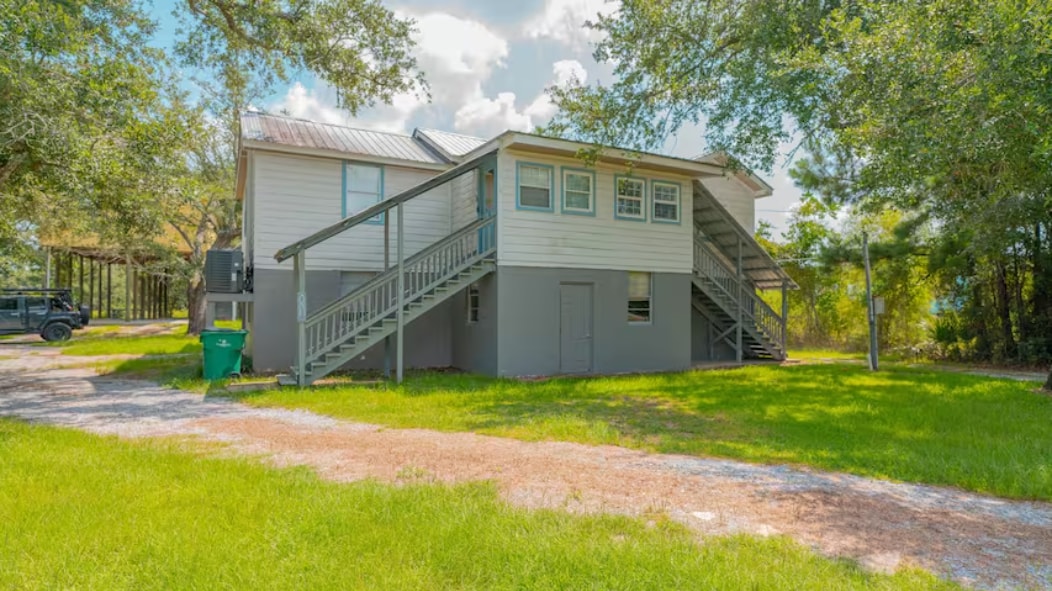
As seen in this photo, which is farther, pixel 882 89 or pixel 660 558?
pixel 882 89

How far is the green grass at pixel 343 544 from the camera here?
10.1ft

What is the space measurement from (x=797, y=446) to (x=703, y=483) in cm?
202

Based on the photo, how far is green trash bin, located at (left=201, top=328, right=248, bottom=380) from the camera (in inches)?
443

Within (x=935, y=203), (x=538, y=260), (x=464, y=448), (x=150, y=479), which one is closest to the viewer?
(x=150, y=479)

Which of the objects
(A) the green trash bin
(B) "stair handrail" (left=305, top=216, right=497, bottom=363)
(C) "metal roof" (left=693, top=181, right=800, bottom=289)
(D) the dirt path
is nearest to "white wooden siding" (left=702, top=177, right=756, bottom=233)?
(C) "metal roof" (left=693, top=181, right=800, bottom=289)

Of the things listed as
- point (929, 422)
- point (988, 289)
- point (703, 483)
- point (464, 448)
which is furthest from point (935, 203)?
point (464, 448)

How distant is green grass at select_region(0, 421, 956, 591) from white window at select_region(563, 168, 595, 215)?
364 inches

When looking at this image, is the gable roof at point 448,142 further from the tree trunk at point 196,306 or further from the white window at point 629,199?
the tree trunk at point 196,306

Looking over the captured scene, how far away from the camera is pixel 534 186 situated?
12.6 meters

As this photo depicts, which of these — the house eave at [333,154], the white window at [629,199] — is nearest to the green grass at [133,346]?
the house eave at [333,154]

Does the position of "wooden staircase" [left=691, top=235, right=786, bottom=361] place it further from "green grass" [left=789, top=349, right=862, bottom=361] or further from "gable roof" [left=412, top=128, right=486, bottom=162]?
"gable roof" [left=412, top=128, right=486, bottom=162]

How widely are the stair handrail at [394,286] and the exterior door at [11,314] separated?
620 inches

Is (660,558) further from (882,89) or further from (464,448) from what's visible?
(882,89)

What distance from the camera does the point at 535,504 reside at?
434 cm
